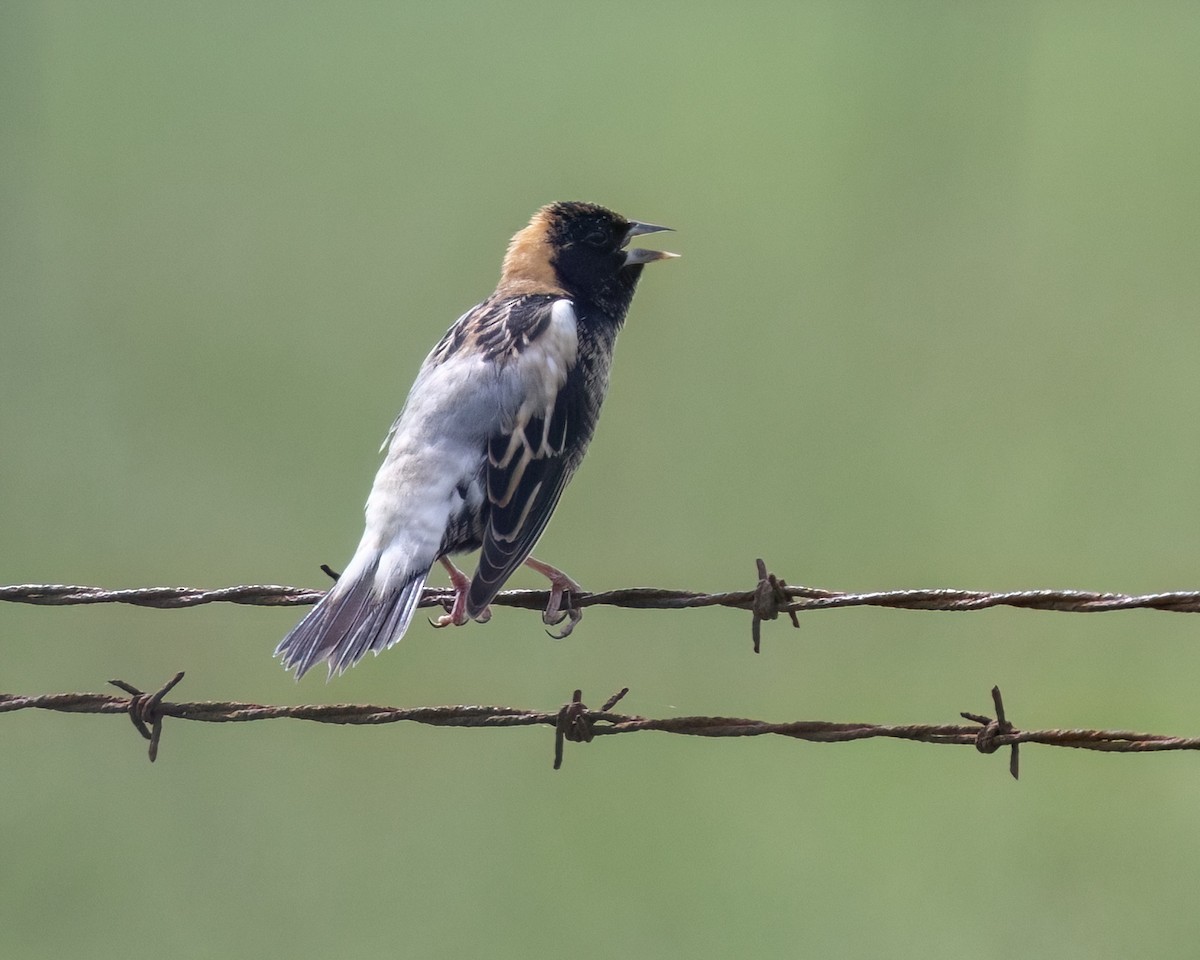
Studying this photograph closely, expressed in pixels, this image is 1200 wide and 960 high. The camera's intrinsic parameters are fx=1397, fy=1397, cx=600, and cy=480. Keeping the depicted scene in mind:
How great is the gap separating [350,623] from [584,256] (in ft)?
6.59

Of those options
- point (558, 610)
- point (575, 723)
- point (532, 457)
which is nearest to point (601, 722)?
point (575, 723)

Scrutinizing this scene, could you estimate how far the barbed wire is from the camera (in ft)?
8.91

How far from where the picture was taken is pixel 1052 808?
11344 millimetres

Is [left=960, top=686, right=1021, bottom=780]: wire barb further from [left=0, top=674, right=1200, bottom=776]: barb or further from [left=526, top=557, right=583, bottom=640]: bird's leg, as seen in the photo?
[left=526, top=557, right=583, bottom=640]: bird's leg

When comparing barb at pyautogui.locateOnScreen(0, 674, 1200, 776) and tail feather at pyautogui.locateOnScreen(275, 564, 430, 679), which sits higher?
tail feather at pyautogui.locateOnScreen(275, 564, 430, 679)

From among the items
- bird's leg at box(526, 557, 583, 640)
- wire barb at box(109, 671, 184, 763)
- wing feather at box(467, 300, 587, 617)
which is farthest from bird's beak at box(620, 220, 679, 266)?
wire barb at box(109, 671, 184, 763)

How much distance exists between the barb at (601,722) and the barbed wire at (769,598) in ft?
0.69

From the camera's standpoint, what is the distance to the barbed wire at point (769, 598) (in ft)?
8.91

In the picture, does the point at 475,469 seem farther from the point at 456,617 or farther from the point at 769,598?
the point at 769,598

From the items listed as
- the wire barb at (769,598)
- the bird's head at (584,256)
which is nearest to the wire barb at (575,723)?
the wire barb at (769,598)

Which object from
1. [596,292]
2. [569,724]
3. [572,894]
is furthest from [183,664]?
[569,724]

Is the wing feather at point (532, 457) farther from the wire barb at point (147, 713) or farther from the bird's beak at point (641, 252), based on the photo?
the wire barb at point (147, 713)

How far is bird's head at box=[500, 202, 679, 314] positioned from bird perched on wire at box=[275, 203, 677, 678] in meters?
0.19

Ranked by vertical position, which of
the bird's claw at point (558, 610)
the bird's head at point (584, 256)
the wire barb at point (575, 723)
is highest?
the bird's head at point (584, 256)
